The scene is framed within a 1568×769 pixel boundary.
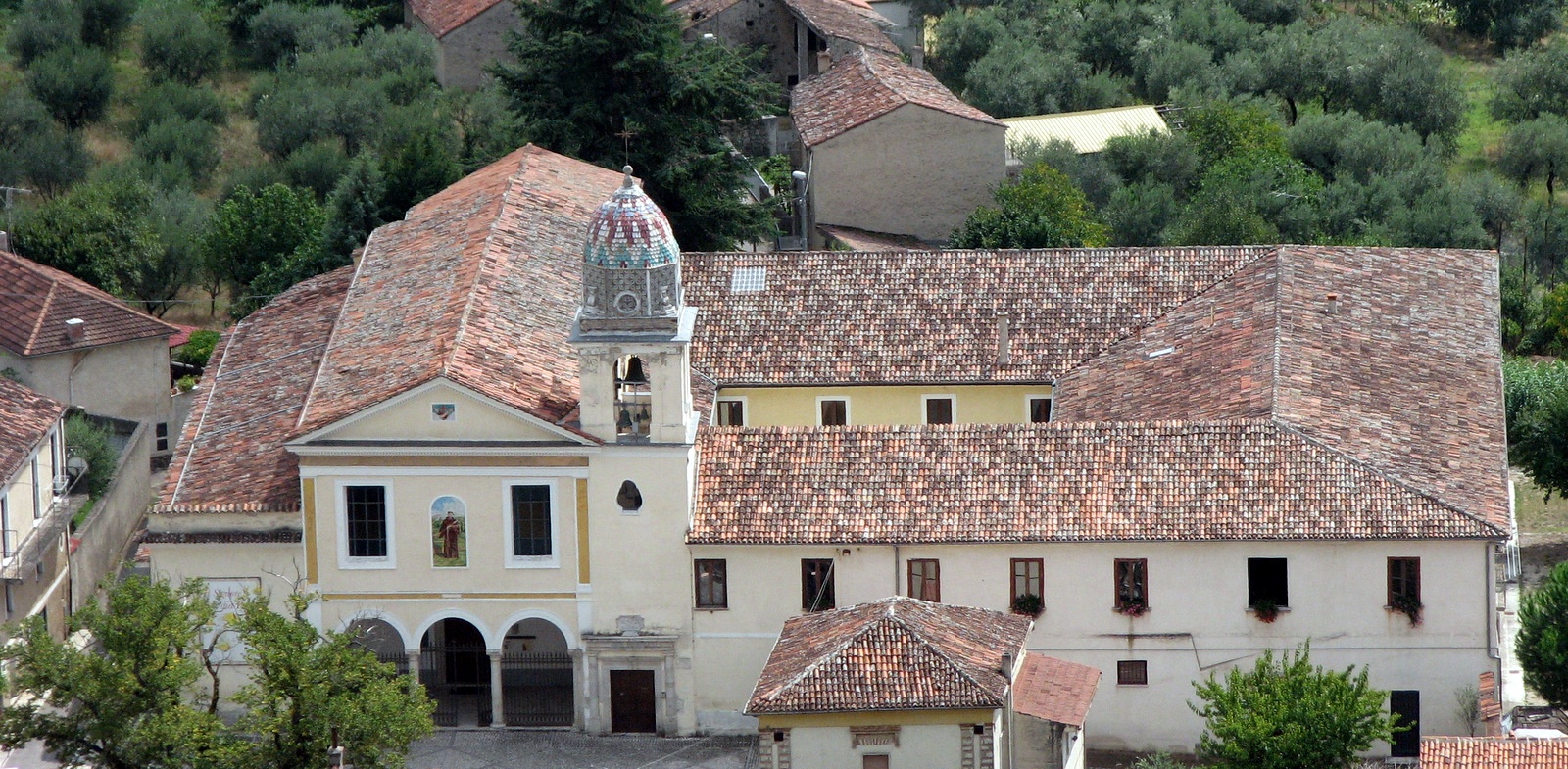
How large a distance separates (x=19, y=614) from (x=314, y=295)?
1165 cm

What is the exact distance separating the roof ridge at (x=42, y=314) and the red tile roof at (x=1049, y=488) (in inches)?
839

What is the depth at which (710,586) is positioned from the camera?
47.3 metres

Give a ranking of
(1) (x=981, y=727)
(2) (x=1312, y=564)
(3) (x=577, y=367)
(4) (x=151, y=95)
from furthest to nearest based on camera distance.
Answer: (4) (x=151, y=95) < (3) (x=577, y=367) < (2) (x=1312, y=564) < (1) (x=981, y=727)

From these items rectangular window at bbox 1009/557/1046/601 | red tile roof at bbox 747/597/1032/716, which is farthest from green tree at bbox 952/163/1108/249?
red tile roof at bbox 747/597/1032/716

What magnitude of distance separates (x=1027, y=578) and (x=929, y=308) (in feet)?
34.7

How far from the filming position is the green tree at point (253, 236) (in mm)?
72688

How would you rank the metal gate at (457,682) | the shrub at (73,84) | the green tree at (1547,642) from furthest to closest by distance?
the shrub at (73,84), the metal gate at (457,682), the green tree at (1547,642)

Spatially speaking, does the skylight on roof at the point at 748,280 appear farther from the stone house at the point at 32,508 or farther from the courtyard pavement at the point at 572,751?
the stone house at the point at 32,508

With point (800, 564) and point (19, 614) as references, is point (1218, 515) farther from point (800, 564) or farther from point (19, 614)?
point (19, 614)

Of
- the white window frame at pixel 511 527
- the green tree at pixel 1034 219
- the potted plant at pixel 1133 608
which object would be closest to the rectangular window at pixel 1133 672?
the potted plant at pixel 1133 608

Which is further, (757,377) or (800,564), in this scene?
(757,377)

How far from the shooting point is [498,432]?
152ft

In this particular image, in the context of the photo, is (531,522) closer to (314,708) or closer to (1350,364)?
(314,708)

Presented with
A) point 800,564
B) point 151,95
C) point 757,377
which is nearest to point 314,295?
point 757,377
